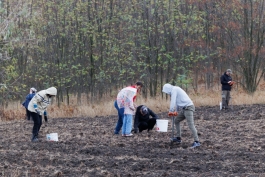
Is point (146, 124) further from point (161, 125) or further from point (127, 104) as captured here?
point (127, 104)

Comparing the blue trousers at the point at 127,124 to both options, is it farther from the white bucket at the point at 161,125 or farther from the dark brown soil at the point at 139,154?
the white bucket at the point at 161,125

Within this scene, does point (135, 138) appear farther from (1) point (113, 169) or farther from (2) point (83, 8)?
(2) point (83, 8)

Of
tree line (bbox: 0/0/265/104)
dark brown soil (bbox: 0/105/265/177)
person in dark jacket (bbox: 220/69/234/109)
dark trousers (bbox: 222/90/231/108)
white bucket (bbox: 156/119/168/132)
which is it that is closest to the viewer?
dark brown soil (bbox: 0/105/265/177)

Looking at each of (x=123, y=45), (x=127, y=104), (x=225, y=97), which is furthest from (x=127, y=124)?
(x=123, y=45)

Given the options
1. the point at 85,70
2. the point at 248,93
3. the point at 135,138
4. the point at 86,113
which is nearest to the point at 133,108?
the point at 135,138

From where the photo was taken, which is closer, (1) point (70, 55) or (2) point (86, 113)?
(2) point (86, 113)

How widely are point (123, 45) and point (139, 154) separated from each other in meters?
23.2

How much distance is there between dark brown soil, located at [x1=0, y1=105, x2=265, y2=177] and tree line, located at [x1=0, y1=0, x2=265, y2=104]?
16.3 m

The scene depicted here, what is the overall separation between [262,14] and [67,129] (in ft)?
52.8

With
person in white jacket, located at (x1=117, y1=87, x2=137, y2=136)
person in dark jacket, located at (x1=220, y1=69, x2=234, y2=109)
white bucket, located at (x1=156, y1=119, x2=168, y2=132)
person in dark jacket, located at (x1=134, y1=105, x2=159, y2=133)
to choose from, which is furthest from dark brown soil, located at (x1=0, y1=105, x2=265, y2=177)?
person in dark jacket, located at (x1=220, y1=69, x2=234, y2=109)

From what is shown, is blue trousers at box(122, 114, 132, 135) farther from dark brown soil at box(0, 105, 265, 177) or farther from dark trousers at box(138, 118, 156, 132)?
dark trousers at box(138, 118, 156, 132)

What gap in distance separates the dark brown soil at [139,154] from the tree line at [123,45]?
16.3m

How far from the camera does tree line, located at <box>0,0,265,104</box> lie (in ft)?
110

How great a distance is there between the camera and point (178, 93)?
12.2 metres
